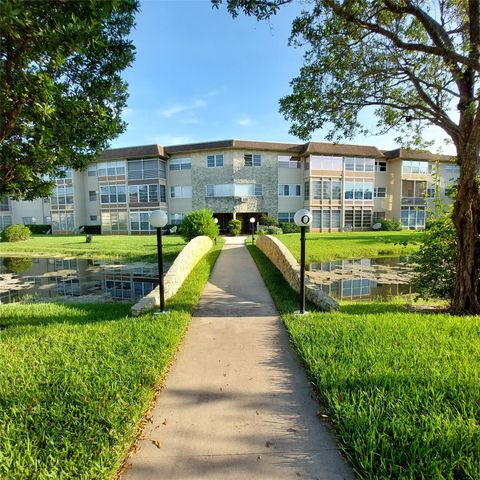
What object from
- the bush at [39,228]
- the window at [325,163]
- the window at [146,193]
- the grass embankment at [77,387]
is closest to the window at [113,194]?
the window at [146,193]

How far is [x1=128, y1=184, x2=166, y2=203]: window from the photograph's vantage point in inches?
1220

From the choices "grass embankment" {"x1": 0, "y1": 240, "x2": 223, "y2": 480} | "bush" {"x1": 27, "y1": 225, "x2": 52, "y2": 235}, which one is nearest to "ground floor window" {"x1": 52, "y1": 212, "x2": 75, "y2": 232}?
"bush" {"x1": 27, "y1": 225, "x2": 52, "y2": 235}

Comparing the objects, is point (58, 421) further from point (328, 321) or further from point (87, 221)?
point (87, 221)

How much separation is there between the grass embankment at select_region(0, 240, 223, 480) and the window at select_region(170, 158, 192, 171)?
27.6 meters

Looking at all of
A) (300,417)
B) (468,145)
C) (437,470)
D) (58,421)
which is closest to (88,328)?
(58,421)

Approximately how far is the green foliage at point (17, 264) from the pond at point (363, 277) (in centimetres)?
1370

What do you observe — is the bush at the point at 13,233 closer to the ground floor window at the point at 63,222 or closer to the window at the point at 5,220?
the ground floor window at the point at 63,222

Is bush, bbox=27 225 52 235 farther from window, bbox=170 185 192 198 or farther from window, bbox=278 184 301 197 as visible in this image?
window, bbox=278 184 301 197

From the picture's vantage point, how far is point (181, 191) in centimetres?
3148

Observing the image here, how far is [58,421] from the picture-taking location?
8.19 ft

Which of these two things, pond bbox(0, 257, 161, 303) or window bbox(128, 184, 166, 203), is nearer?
pond bbox(0, 257, 161, 303)

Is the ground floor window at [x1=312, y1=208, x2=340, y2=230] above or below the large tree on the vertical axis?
below

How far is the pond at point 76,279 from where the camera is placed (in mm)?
9039

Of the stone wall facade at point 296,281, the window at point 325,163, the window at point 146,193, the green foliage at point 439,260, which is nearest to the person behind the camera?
the stone wall facade at point 296,281
